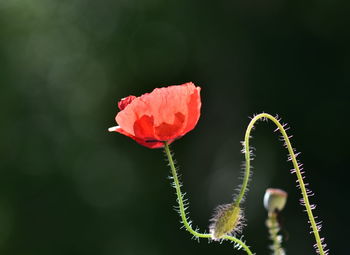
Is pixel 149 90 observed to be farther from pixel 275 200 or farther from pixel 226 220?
pixel 226 220

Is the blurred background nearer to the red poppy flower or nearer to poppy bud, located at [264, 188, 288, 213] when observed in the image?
poppy bud, located at [264, 188, 288, 213]

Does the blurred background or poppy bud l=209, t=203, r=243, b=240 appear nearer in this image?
poppy bud l=209, t=203, r=243, b=240

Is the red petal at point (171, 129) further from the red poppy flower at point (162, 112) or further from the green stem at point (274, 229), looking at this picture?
the green stem at point (274, 229)

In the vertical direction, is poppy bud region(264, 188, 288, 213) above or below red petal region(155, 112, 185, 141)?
below

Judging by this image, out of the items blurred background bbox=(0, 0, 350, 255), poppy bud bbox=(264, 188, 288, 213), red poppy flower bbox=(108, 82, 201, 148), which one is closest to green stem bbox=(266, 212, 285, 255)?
poppy bud bbox=(264, 188, 288, 213)

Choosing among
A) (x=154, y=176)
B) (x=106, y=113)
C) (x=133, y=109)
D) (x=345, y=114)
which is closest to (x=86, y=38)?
(x=106, y=113)
